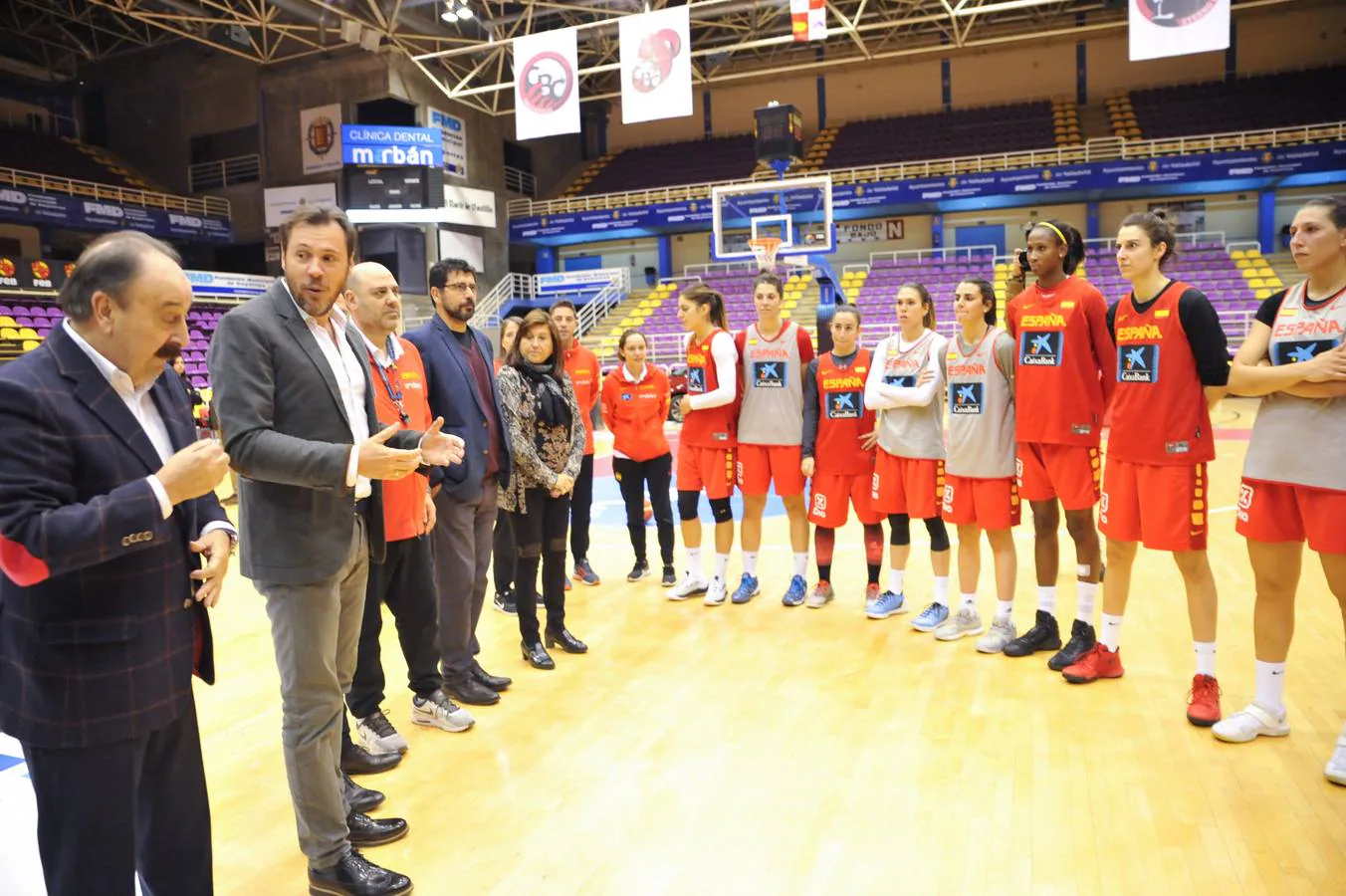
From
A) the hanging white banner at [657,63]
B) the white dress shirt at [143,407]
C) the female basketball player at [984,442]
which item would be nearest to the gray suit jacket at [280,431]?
the white dress shirt at [143,407]

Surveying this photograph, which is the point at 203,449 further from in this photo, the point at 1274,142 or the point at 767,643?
the point at 1274,142

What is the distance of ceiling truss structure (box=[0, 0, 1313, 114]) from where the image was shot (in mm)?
17156

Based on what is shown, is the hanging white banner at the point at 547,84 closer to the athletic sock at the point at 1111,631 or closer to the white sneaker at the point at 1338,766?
the athletic sock at the point at 1111,631

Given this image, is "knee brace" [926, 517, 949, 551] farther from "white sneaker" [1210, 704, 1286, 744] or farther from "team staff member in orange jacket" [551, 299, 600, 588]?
"team staff member in orange jacket" [551, 299, 600, 588]

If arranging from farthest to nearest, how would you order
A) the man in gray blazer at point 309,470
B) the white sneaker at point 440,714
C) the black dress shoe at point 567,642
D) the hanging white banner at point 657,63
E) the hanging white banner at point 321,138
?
the hanging white banner at point 321,138 → the hanging white banner at point 657,63 → the black dress shoe at point 567,642 → the white sneaker at point 440,714 → the man in gray blazer at point 309,470

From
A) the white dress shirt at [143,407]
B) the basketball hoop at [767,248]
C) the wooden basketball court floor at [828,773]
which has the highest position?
the basketball hoop at [767,248]

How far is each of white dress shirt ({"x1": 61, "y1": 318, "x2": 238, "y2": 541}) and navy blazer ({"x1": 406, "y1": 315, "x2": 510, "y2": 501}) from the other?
5.41 feet

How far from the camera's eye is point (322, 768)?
2262 millimetres

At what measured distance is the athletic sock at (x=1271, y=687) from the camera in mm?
3139

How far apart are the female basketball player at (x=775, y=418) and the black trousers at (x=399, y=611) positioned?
7.39 feet

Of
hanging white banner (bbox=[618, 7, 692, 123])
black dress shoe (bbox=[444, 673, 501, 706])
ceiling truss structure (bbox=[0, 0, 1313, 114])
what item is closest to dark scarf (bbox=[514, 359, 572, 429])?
black dress shoe (bbox=[444, 673, 501, 706])

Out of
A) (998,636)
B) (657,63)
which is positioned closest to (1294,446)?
(998,636)

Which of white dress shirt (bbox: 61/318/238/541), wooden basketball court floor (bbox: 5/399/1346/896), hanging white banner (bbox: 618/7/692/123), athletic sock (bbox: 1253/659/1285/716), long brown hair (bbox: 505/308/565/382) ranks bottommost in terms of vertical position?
wooden basketball court floor (bbox: 5/399/1346/896)

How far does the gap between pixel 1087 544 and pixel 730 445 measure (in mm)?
2030
